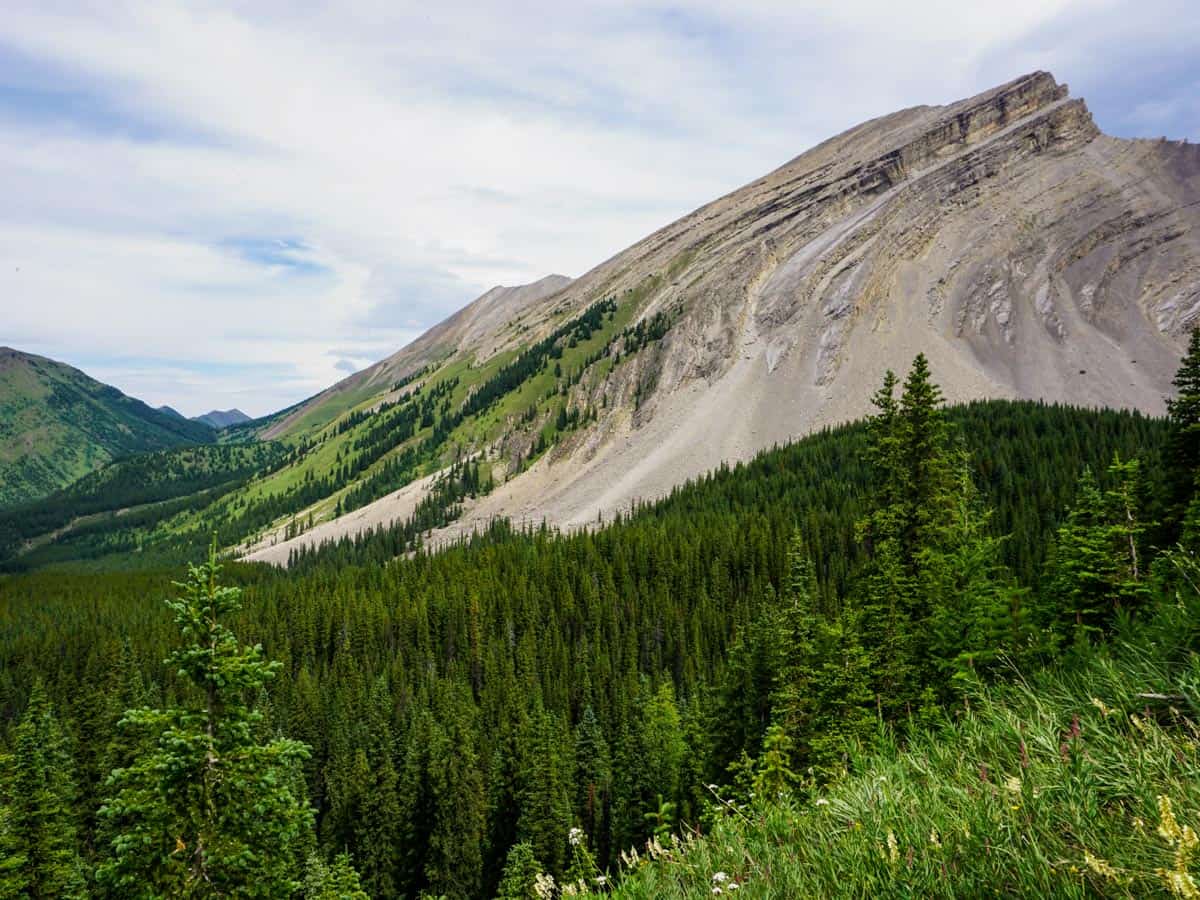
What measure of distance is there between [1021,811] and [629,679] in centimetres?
7238

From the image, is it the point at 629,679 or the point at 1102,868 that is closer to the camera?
the point at 1102,868

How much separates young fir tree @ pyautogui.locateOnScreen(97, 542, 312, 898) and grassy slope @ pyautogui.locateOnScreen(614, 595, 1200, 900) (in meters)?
9.02

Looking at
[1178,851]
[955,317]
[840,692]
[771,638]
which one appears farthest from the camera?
[955,317]

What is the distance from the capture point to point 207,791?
11492 mm

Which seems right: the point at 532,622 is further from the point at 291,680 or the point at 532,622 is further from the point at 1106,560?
the point at 1106,560

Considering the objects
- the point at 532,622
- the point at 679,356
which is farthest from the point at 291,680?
the point at 679,356

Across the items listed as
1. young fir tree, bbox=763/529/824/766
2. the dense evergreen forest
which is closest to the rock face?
the dense evergreen forest

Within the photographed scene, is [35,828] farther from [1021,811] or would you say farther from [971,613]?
[1021,811]

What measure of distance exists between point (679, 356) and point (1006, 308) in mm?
87274

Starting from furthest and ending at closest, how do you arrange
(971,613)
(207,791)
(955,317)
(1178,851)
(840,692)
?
(955,317) < (840,692) < (971,613) < (207,791) < (1178,851)

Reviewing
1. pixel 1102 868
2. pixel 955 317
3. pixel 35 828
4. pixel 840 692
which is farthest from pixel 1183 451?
pixel 955 317

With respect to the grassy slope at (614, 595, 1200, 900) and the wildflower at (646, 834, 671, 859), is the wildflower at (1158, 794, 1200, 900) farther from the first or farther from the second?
the wildflower at (646, 834, 671, 859)

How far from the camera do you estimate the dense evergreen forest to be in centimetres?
692

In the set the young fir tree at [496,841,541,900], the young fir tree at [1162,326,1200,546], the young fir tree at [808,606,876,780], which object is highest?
the young fir tree at [1162,326,1200,546]
